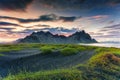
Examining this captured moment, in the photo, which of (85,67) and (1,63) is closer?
(85,67)

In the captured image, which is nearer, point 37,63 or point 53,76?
point 53,76

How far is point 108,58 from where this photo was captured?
31.5 metres

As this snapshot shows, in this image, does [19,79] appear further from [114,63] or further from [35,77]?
[114,63]

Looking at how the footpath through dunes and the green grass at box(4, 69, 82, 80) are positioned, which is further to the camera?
the footpath through dunes

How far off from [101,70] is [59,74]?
15.1ft

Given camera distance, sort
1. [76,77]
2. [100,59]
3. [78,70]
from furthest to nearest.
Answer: [100,59], [78,70], [76,77]

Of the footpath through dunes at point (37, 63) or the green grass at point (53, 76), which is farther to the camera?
the footpath through dunes at point (37, 63)

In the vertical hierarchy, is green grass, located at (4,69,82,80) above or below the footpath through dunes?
above

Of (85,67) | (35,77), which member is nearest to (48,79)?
(35,77)

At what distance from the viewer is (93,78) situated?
76.3 ft

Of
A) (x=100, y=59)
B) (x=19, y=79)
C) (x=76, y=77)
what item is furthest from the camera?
(x=100, y=59)

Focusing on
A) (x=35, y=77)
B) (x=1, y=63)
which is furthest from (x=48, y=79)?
(x=1, y=63)

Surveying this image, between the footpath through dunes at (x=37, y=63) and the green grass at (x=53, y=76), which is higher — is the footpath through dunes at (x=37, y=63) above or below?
below

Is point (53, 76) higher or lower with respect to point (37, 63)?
higher
